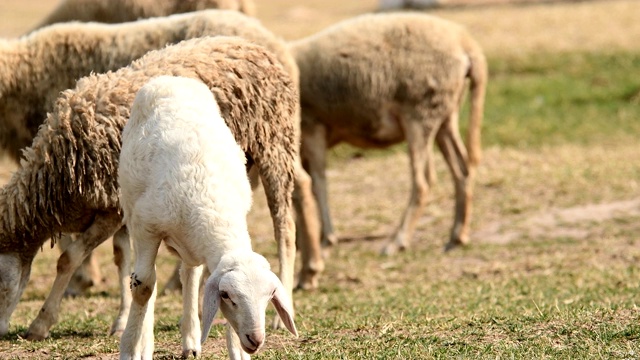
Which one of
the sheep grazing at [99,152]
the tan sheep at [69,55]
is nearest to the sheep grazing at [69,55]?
the tan sheep at [69,55]

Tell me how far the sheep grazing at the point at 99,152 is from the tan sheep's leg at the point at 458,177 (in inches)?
159

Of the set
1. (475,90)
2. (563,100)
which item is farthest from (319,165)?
(563,100)

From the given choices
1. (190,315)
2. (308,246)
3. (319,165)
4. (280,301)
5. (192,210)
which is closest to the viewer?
(280,301)

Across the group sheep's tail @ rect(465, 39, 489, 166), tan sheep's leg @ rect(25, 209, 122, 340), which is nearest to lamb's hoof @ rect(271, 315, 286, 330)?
tan sheep's leg @ rect(25, 209, 122, 340)

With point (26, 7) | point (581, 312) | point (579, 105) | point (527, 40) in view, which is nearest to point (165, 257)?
point (581, 312)

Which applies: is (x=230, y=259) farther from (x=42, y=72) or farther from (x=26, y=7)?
(x=26, y=7)

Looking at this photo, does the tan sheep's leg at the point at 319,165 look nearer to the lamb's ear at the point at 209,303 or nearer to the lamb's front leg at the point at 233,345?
the lamb's front leg at the point at 233,345

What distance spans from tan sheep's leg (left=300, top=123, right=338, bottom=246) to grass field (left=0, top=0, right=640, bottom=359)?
0.68 feet

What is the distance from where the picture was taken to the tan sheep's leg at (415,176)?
10.5 metres

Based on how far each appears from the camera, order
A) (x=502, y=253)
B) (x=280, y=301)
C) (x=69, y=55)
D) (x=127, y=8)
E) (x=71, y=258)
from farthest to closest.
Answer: (x=127, y=8) < (x=502, y=253) < (x=69, y=55) < (x=71, y=258) < (x=280, y=301)

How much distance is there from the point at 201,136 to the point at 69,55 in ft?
11.6

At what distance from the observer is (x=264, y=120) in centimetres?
664

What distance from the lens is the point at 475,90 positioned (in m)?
11.0

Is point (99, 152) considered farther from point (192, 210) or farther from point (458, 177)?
point (458, 177)
